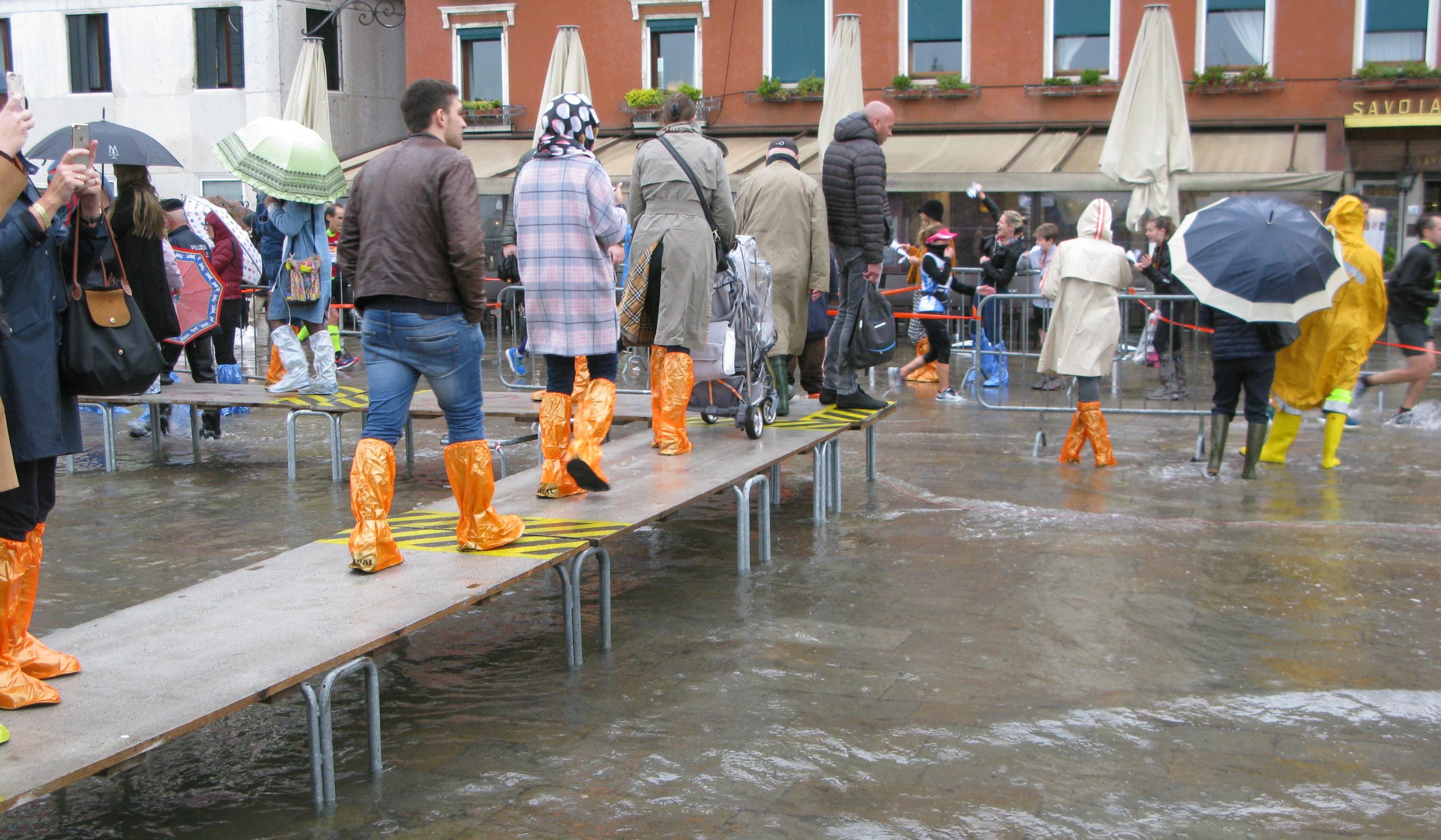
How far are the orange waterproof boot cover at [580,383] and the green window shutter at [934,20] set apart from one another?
1943 cm

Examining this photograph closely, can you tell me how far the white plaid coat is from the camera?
6250 mm

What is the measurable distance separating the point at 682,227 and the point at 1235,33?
20.0 m

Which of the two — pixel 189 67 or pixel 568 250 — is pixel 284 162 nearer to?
pixel 568 250

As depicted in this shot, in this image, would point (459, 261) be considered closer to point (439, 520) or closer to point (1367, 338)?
point (439, 520)

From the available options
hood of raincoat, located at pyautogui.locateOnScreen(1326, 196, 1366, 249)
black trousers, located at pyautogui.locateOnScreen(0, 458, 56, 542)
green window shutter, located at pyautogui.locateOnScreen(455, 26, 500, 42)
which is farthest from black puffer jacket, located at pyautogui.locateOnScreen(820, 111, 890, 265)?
green window shutter, located at pyautogui.locateOnScreen(455, 26, 500, 42)

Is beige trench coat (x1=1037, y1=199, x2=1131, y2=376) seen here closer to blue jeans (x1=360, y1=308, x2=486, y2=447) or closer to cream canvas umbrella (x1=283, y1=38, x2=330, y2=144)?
blue jeans (x1=360, y1=308, x2=486, y2=447)

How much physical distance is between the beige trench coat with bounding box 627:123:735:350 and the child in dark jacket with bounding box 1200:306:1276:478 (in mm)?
3899

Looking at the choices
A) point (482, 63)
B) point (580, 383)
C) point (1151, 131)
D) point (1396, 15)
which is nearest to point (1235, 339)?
point (580, 383)

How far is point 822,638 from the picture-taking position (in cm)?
580

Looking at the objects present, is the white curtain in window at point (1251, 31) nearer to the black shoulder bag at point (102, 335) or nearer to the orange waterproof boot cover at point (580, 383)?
the orange waterproof boot cover at point (580, 383)

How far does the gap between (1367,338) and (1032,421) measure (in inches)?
124

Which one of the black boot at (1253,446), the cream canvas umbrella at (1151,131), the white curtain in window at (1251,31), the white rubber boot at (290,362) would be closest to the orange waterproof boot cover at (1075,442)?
the black boot at (1253,446)

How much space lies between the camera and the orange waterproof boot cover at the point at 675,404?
725 cm

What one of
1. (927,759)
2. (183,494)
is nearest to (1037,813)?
(927,759)
